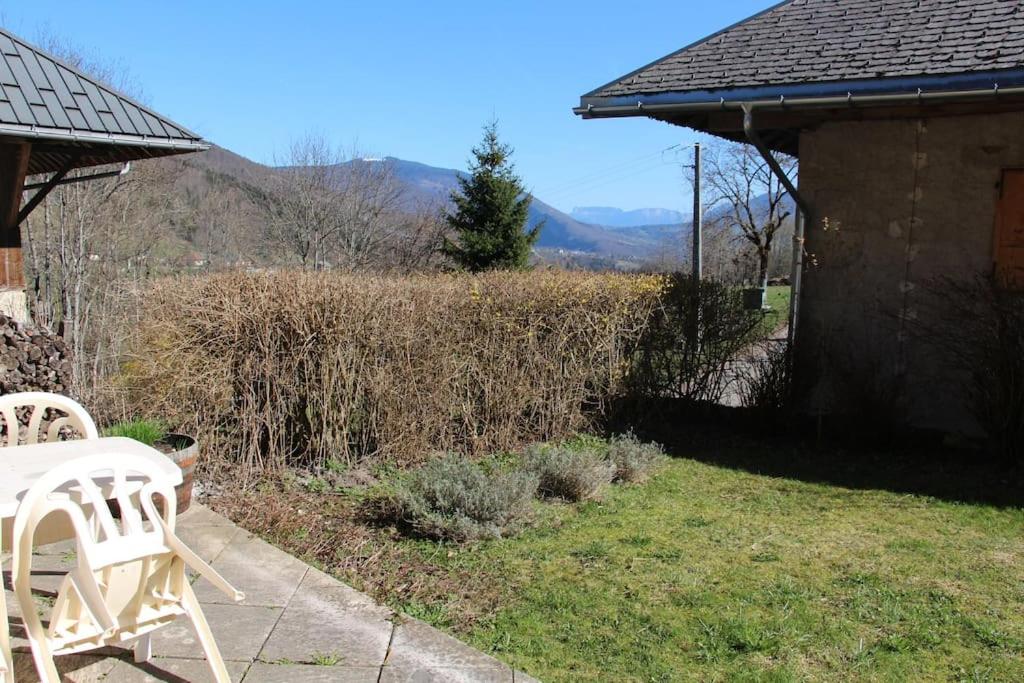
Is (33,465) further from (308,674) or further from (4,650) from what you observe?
(308,674)


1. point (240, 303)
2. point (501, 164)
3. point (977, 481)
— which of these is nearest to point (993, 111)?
point (977, 481)

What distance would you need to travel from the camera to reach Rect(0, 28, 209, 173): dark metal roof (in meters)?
5.52

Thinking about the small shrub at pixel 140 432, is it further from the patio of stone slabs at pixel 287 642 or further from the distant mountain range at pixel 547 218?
the distant mountain range at pixel 547 218

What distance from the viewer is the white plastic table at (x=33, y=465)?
8.02ft

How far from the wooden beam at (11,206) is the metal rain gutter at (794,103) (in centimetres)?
520

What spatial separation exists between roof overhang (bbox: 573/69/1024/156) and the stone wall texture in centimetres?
15

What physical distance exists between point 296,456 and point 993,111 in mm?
6831

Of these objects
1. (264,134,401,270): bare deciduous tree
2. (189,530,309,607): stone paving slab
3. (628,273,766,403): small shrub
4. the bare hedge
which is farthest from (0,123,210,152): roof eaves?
(264,134,401,270): bare deciduous tree

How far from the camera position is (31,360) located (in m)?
5.57

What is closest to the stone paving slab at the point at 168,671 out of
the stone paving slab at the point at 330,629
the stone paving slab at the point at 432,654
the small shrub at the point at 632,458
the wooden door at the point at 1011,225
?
the stone paving slab at the point at 330,629

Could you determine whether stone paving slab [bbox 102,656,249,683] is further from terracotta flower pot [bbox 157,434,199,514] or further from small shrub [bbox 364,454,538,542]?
small shrub [bbox 364,454,538,542]

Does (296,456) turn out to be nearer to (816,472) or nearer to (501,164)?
(816,472)

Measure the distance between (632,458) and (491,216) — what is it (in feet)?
50.1

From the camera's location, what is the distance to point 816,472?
6.71m
